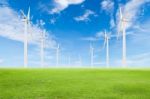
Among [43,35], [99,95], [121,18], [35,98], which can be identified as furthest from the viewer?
[43,35]

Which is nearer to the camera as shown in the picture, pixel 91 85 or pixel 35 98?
pixel 35 98

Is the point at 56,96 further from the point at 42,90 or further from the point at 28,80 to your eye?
the point at 28,80

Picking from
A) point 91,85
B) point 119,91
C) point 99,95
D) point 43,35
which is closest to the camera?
point 99,95

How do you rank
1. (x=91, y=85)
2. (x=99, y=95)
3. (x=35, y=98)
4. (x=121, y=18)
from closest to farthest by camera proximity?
(x=35, y=98) → (x=99, y=95) → (x=91, y=85) → (x=121, y=18)

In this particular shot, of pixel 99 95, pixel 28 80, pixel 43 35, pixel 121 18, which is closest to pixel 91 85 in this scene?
pixel 99 95

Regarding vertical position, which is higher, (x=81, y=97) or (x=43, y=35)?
(x=43, y=35)

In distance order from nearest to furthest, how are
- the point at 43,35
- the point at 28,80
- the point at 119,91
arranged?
the point at 119,91, the point at 28,80, the point at 43,35

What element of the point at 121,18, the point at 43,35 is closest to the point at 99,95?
the point at 121,18

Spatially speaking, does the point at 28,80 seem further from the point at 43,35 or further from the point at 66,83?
the point at 43,35

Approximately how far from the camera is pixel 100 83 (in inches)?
1351

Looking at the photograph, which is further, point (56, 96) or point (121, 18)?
point (121, 18)

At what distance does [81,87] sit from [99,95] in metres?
4.07

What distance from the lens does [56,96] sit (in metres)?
26.9

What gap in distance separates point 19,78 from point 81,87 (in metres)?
9.34
